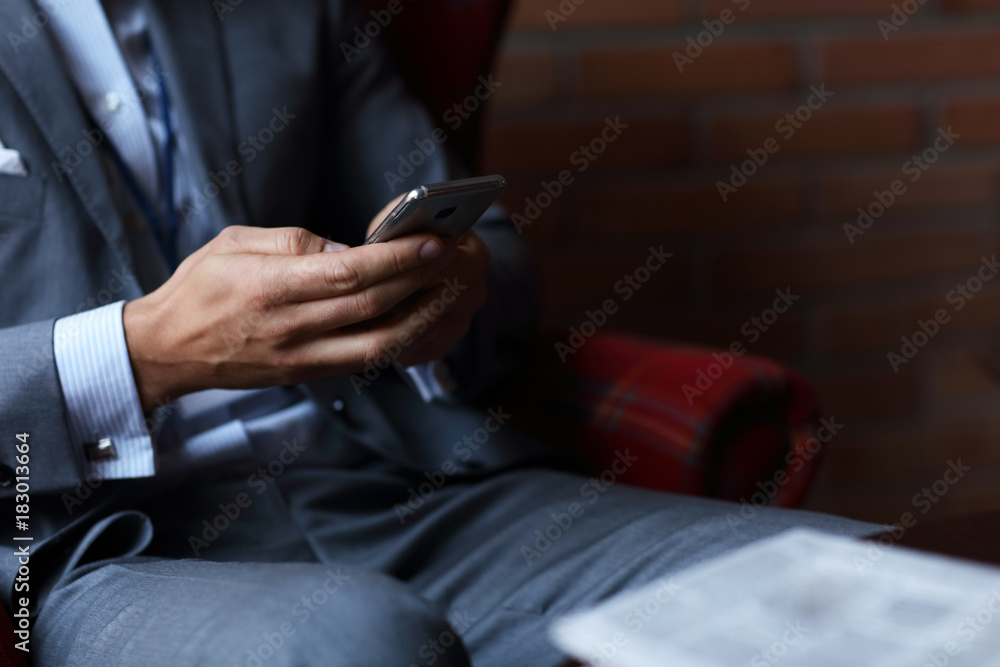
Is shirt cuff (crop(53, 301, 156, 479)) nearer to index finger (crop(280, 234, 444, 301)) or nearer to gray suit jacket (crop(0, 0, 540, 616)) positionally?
gray suit jacket (crop(0, 0, 540, 616))

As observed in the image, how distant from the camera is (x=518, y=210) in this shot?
1384 mm

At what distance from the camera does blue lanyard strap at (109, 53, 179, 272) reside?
0.77 m

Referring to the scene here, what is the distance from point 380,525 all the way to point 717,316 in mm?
861

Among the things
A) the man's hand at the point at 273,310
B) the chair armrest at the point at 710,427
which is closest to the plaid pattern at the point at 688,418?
the chair armrest at the point at 710,427

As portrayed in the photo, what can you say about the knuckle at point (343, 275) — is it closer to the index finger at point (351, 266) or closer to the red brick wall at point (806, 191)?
the index finger at point (351, 266)

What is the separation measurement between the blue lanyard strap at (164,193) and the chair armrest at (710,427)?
42cm

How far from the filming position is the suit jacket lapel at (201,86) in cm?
79

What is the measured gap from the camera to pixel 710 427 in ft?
2.70

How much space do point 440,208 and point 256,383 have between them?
200 mm

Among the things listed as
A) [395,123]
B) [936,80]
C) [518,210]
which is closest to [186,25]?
[395,123]

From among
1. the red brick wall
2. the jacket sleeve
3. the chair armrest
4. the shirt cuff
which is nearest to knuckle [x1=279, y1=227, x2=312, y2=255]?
the shirt cuff

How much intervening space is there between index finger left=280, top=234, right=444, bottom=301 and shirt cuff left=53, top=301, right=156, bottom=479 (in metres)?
0.14

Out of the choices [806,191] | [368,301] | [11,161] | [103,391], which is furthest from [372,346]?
[806,191]

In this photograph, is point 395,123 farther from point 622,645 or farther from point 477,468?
point 622,645
